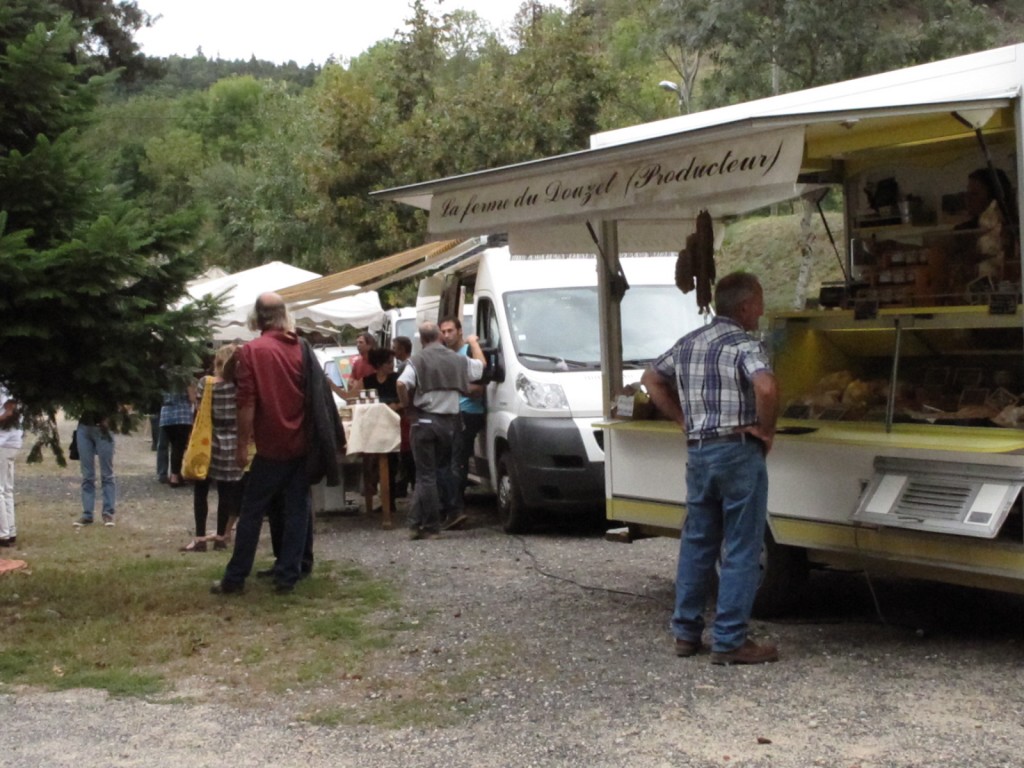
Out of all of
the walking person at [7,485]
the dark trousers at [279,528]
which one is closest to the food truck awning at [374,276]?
the walking person at [7,485]

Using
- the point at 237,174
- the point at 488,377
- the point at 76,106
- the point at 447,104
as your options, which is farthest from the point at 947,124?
the point at 237,174

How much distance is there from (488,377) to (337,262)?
16.4 meters

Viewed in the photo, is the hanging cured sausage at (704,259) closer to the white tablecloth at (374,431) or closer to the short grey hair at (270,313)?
the short grey hair at (270,313)

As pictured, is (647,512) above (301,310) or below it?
below

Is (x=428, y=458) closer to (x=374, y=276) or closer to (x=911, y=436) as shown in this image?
(x=374, y=276)

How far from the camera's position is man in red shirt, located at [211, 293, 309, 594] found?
8.79m

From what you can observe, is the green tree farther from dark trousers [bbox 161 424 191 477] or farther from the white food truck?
dark trousers [bbox 161 424 191 477]

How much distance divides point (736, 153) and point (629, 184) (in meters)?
0.85

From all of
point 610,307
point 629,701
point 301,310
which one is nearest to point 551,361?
point 610,307

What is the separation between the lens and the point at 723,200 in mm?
7016

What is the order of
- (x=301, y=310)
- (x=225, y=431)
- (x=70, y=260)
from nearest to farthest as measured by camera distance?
(x=70, y=260)
(x=225, y=431)
(x=301, y=310)

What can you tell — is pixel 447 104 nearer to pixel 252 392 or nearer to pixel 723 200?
pixel 252 392

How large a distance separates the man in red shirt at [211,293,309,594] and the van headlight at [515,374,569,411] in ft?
9.94

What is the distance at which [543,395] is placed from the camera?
11.7 metres
